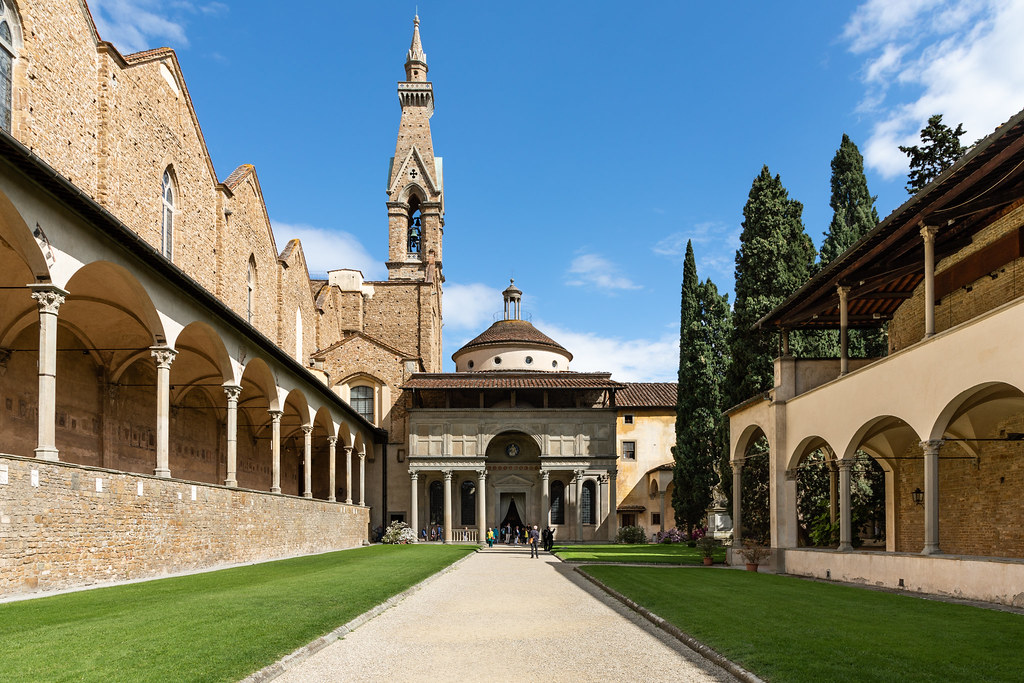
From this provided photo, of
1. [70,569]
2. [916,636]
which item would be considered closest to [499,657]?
[916,636]

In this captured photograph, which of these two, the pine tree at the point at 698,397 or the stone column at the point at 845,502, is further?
the pine tree at the point at 698,397

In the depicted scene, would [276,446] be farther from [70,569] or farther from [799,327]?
[799,327]

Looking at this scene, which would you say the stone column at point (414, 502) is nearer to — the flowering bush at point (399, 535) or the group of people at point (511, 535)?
the flowering bush at point (399, 535)

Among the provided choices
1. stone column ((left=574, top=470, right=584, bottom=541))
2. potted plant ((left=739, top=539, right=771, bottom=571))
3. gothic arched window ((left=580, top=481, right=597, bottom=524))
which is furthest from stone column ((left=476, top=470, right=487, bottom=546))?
potted plant ((left=739, top=539, right=771, bottom=571))

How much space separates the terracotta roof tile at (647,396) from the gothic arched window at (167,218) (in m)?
29.5

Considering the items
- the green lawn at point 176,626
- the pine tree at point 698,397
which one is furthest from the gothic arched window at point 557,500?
the green lawn at point 176,626

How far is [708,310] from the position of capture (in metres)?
40.4

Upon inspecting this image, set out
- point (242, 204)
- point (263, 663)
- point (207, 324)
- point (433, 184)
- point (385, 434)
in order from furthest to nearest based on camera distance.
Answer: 1. point (433, 184)
2. point (385, 434)
3. point (242, 204)
4. point (207, 324)
5. point (263, 663)

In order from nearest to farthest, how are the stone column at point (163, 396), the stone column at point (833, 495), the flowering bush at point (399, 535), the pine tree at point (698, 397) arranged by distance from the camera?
the stone column at point (163, 396) < the stone column at point (833, 495) < the pine tree at point (698, 397) < the flowering bush at point (399, 535)

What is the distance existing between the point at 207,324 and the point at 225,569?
595 centimetres

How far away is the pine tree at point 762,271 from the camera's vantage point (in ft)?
90.8

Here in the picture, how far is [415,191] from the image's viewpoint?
60.4 meters

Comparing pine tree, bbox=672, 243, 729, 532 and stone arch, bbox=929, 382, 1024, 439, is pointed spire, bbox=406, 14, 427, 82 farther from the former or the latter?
stone arch, bbox=929, 382, 1024, 439

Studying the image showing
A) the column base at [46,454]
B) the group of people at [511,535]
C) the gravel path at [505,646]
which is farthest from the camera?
the group of people at [511,535]
